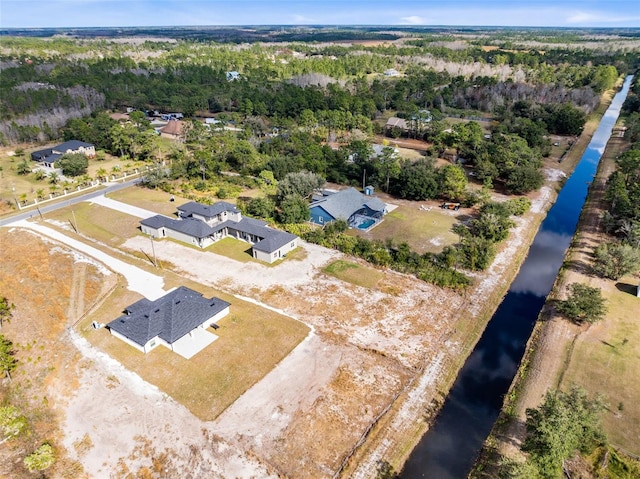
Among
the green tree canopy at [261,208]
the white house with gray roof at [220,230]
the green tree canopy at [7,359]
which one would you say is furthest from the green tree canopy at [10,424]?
the green tree canopy at [261,208]

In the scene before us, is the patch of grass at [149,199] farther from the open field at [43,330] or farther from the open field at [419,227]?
the open field at [419,227]

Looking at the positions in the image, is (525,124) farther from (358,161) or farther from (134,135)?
(134,135)

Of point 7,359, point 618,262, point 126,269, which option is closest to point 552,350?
point 618,262

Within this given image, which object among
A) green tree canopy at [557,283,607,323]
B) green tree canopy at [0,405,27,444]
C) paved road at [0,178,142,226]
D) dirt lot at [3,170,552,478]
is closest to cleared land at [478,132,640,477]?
green tree canopy at [557,283,607,323]

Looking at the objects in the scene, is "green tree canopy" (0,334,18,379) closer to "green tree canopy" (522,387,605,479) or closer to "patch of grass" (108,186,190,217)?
"patch of grass" (108,186,190,217)

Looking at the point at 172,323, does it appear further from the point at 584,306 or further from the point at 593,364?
the point at 584,306

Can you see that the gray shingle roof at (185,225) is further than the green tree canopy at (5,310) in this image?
Yes
